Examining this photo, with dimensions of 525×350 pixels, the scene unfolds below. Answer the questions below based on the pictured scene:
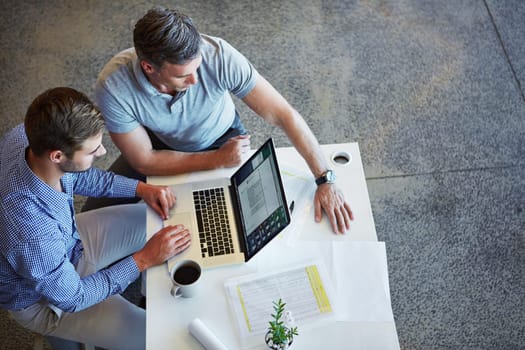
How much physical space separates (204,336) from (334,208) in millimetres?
550

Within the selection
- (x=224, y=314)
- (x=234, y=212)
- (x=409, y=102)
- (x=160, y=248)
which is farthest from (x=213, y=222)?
(x=409, y=102)

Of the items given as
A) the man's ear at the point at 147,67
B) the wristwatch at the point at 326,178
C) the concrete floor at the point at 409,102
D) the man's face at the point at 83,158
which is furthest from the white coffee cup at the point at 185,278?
the concrete floor at the point at 409,102

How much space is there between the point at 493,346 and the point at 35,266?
5.54 feet

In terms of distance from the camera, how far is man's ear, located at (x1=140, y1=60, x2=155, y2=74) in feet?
5.73

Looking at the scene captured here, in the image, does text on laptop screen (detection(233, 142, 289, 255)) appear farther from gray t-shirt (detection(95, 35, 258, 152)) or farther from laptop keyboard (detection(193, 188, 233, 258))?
gray t-shirt (detection(95, 35, 258, 152))

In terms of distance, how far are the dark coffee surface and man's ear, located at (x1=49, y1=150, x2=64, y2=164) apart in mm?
435

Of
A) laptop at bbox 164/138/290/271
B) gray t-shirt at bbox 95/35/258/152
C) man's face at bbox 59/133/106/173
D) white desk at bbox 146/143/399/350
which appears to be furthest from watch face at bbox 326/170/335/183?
man's face at bbox 59/133/106/173

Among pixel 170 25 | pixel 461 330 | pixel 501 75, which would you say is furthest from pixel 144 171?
pixel 501 75

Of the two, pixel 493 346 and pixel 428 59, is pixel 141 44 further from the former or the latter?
pixel 428 59

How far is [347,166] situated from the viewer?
6.14 feet

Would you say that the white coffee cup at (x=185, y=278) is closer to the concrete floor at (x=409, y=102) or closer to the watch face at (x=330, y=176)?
the watch face at (x=330, y=176)

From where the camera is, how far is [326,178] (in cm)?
180

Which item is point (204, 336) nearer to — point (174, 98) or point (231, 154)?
point (231, 154)

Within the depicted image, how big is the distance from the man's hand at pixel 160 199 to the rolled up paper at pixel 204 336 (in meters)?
0.38
